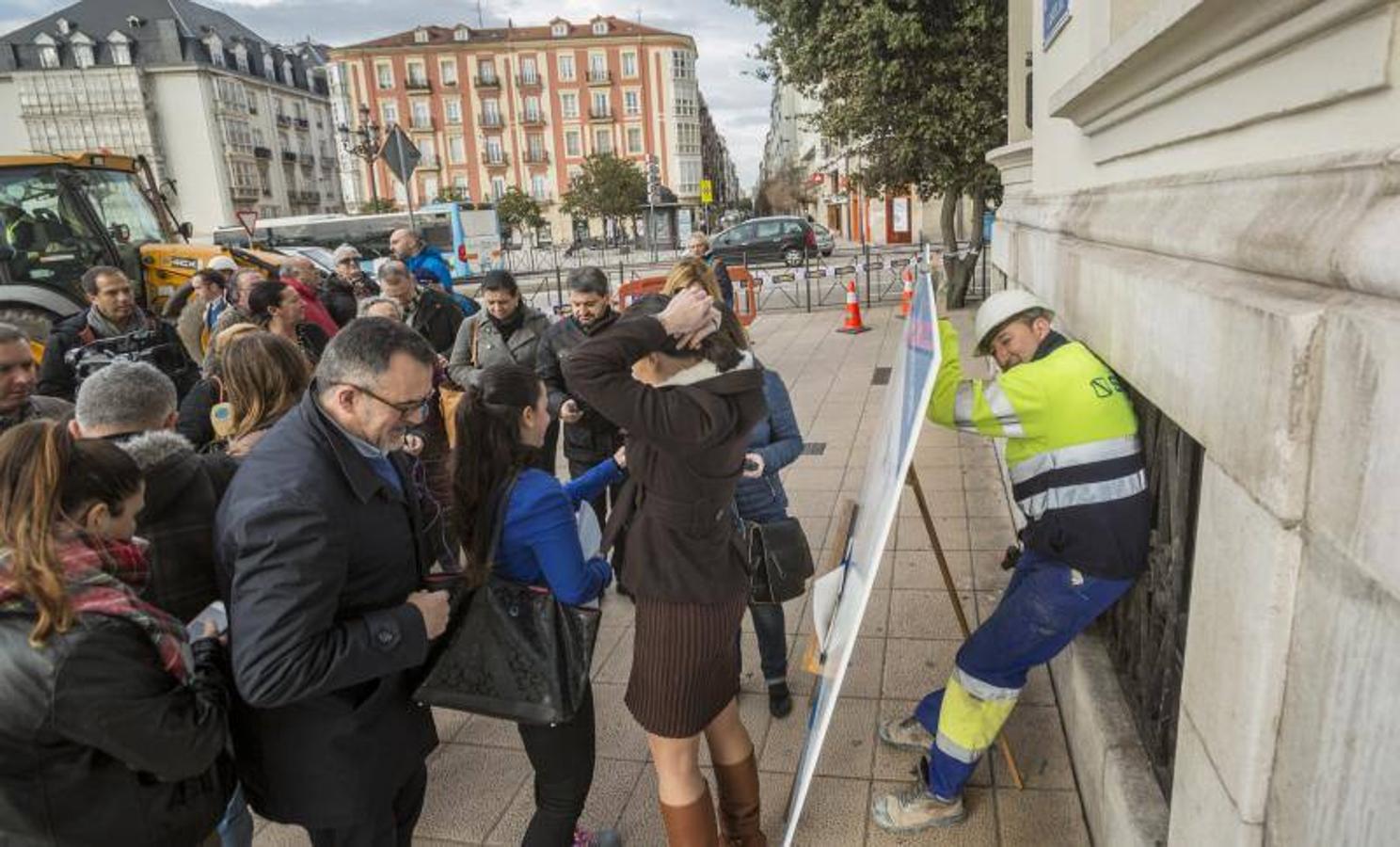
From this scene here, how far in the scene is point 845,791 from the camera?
3.12 m

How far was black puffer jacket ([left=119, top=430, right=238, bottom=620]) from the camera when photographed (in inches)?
86.3

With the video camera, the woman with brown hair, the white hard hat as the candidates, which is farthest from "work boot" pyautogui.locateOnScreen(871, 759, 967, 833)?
the video camera

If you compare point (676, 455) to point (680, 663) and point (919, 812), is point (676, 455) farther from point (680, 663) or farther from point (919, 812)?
point (919, 812)

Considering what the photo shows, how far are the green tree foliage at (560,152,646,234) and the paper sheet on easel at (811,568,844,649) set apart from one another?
175ft

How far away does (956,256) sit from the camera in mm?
15070

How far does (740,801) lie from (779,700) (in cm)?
101

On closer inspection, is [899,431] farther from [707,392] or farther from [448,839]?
[448,839]

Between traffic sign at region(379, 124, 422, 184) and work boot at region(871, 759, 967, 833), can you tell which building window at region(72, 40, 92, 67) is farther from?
work boot at region(871, 759, 967, 833)

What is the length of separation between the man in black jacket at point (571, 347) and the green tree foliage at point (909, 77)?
923 cm

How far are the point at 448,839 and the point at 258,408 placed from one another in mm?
1665

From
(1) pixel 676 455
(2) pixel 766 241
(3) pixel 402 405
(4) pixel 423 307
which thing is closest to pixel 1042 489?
(1) pixel 676 455

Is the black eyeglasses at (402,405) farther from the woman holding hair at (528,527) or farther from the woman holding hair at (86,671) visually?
the woman holding hair at (86,671)

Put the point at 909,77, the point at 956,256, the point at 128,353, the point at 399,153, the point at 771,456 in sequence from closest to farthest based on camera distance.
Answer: the point at 771,456
the point at 128,353
the point at 399,153
the point at 909,77
the point at 956,256

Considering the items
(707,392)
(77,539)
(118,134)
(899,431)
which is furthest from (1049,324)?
(118,134)
